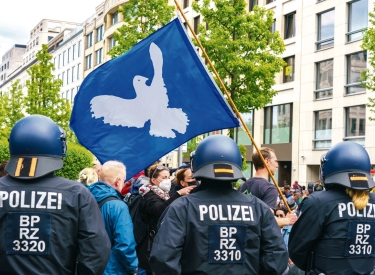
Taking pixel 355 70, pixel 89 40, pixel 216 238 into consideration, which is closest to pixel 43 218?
pixel 216 238

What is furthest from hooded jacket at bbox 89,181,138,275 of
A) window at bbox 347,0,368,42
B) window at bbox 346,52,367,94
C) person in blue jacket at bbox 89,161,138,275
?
window at bbox 347,0,368,42

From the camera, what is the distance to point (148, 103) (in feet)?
24.5

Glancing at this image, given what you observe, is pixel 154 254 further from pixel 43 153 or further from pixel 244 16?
pixel 244 16

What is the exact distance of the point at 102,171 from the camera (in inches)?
213

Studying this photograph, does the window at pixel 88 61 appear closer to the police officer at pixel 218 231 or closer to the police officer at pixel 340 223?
the police officer at pixel 340 223

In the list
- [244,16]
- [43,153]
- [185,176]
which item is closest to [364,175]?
[43,153]

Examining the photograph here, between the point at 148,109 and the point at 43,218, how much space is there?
4071 millimetres

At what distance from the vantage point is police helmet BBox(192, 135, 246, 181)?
3.72 meters

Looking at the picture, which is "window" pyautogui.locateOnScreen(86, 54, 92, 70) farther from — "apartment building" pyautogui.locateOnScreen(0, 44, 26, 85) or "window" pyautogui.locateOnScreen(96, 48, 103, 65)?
"apartment building" pyautogui.locateOnScreen(0, 44, 26, 85)

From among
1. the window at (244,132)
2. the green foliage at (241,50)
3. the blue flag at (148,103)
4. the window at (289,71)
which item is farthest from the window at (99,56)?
the blue flag at (148,103)

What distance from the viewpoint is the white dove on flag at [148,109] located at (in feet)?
23.9

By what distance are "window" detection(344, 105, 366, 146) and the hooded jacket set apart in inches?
983

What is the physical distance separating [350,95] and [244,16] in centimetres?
835

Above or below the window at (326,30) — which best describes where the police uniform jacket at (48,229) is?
below
